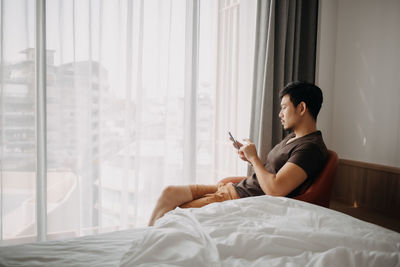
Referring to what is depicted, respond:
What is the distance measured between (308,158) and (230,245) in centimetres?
86

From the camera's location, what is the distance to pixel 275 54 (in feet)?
7.53

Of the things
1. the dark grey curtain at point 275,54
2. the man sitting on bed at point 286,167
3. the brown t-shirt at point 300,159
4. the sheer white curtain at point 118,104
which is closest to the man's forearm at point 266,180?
the man sitting on bed at point 286,167

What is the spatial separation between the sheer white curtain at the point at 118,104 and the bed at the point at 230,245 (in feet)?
3.62

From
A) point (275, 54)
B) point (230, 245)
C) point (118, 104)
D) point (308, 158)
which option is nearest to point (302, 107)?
point (308, 158)

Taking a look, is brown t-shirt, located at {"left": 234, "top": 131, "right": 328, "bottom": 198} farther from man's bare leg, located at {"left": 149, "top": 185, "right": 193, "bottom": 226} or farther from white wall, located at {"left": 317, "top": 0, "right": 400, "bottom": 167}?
white wall, located at {"left": 317, "top": 0, "right": 400, "bottom": 167}

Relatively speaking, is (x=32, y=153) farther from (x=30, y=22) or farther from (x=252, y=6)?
(x=252, y=6)

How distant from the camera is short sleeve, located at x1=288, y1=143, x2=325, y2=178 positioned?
4.73 feet

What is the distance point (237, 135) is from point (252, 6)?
1.14 metres

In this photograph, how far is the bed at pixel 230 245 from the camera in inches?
27.9

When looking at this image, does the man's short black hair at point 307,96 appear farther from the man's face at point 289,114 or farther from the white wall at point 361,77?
the white wall at point 361,77

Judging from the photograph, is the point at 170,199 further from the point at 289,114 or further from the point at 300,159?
the point at 289,114

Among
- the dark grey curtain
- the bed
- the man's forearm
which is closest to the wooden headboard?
the dark grey curtain

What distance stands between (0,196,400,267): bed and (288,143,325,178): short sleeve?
0.48 meters

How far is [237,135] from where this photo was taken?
2439 millimetres
